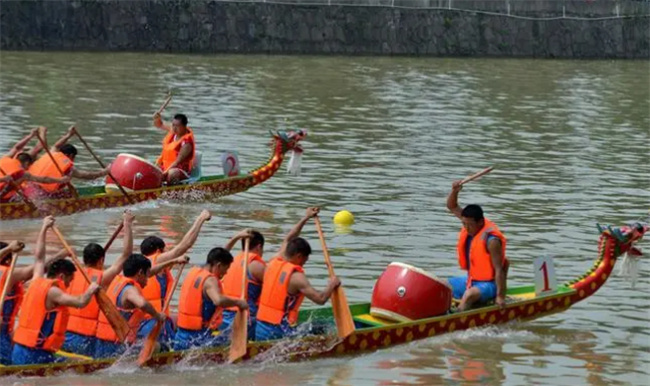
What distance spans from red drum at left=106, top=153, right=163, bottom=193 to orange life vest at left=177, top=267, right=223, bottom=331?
8.92 metres

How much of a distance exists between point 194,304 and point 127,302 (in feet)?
2.54

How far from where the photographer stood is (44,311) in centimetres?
1416

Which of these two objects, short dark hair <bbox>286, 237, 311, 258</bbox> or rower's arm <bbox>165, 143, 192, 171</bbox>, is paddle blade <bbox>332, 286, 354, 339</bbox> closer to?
short dark hair <bbox>286, 237, 311, 258</bbox>

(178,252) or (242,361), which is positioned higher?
(178,252)

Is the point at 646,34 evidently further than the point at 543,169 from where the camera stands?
Yes

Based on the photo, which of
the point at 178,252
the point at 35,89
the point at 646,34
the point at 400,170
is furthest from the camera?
the point at 646,34

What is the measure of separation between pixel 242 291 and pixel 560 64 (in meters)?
37.8

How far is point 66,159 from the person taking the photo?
22.9m

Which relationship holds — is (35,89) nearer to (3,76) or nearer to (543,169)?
(3,76)

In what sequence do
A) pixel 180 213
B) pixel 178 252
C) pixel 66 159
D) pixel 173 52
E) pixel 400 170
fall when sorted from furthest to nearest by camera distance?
pixel 173 52, pixel 400 170, pixel 180 213, pixel 66 159, pixel 178 252

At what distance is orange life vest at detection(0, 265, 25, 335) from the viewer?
1473 centimetres

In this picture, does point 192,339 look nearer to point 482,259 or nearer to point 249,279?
point 249,279

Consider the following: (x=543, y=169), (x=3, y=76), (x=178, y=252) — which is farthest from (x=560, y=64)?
(x=178, y=252)

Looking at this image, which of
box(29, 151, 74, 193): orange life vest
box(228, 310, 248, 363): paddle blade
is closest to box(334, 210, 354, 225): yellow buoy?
box(29, 151, 74, 193): orange life vest
